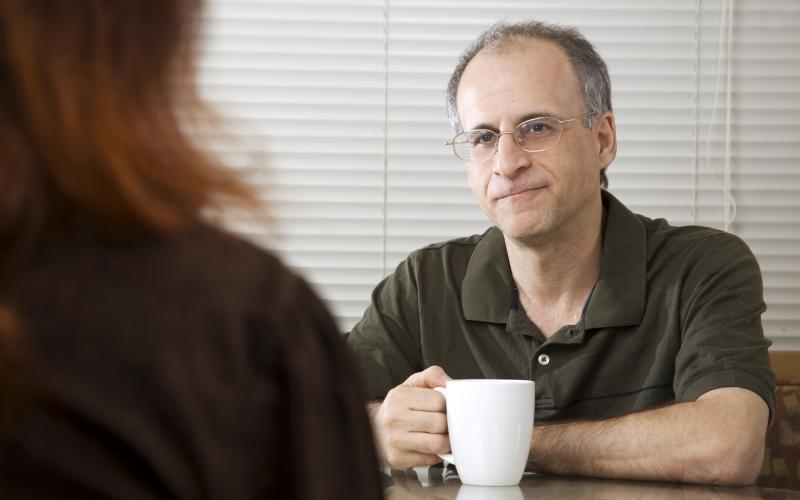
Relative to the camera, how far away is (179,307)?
1.41 feet

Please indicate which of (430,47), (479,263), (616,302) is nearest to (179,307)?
(616,302)

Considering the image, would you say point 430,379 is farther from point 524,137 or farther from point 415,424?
point 524,137

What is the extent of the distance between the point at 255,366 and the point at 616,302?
4.38 feet

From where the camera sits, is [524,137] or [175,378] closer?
[175,378]

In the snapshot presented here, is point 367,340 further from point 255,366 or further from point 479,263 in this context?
point 255,366

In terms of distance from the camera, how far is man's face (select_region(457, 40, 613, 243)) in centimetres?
178

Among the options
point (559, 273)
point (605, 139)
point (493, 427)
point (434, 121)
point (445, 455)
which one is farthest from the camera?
point (434, 121)

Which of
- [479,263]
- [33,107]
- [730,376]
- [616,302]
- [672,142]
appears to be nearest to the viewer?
[33,107]

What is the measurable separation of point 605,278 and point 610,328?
3.7 inches

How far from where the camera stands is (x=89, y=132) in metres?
0.43

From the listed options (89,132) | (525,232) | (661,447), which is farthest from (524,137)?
(89,132)

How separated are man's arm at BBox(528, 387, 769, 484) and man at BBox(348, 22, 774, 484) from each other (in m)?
0.07

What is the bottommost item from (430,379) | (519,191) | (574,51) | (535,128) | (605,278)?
(430,379)

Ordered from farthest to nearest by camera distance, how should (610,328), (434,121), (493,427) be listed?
(434,121) < (610,328) < (493,427)
